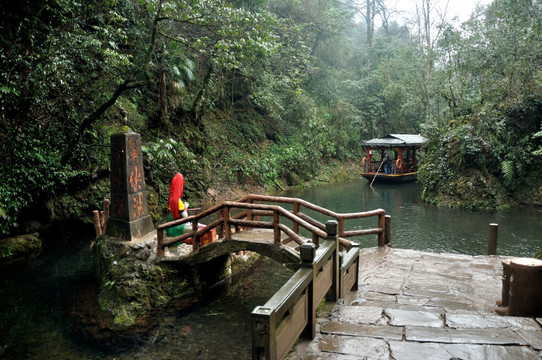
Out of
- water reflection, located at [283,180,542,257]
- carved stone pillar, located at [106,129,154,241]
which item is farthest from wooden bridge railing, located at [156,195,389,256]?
water reflection, located at [283,180,542,257]

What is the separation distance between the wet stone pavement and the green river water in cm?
232

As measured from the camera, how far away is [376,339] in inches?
171

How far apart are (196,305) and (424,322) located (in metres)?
5.10

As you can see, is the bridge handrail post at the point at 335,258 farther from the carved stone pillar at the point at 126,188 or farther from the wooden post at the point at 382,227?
the carved stone pillar at the point at 126,188

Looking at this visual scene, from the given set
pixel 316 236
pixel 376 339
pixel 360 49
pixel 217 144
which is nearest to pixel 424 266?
pixel 316 236

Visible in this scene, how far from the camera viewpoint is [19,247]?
1137 cm

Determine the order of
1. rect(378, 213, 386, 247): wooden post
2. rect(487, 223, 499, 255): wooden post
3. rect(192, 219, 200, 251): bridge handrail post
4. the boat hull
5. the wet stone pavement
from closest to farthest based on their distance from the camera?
1. the wet stone pavement
2. rect(192, 219, 200, 251): bridge handrail post
3. rect(487, 223, 499, 255): wooden post
4. rect(378, 213, 386, 247): wooden post
5. the boat hull

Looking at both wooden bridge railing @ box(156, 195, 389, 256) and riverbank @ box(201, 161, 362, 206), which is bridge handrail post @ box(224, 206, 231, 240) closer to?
wooden bridge railing @ box(156, 195, 389, 256)

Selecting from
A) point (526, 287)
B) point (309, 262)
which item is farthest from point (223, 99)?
point (526, 287)

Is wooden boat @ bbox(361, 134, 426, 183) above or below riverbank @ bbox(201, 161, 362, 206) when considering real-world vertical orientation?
above

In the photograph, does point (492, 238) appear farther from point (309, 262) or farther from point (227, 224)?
point (309, 262)

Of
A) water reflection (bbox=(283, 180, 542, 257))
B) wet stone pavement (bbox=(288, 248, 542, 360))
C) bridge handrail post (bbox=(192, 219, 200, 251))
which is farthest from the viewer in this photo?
water reflection (bbox=(283, 180, 542, 257))

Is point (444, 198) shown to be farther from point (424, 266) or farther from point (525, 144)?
point (424, 266)

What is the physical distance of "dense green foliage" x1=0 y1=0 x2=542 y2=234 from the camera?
11.6 meters
